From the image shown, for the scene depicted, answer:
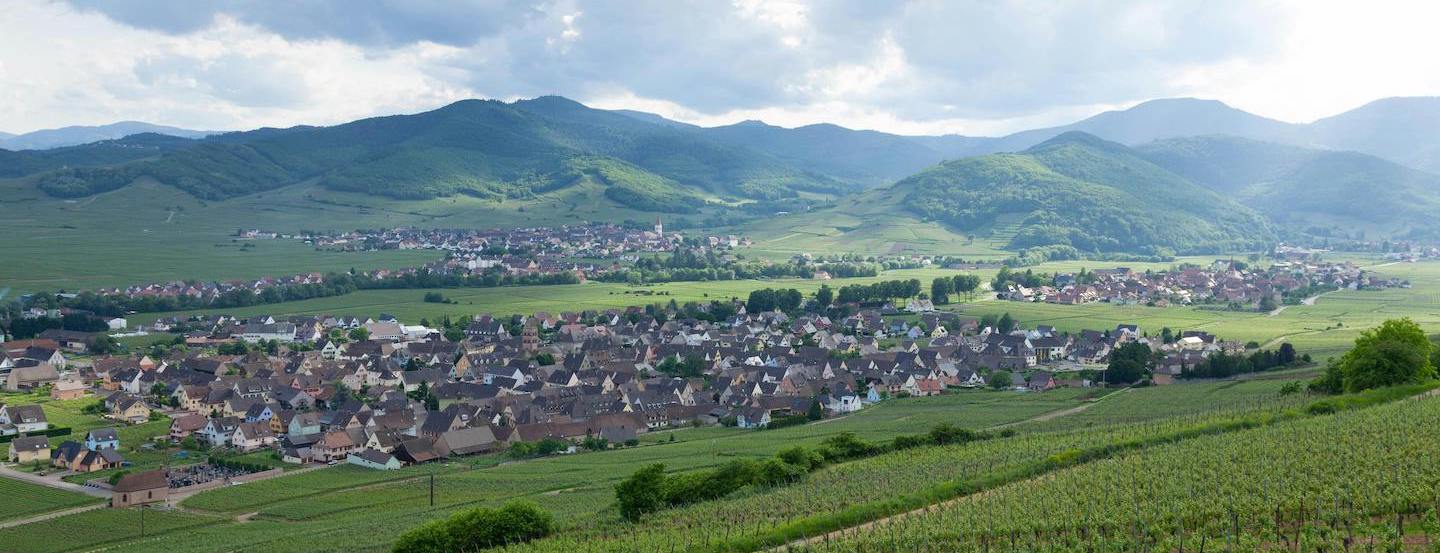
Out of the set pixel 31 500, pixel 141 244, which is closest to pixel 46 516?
pixel 31 500

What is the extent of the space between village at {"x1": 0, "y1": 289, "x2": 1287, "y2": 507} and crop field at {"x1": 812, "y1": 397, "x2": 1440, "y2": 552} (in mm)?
29258

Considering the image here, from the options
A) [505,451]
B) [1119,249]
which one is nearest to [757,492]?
[505,451]

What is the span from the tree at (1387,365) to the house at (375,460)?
4170 centimetres

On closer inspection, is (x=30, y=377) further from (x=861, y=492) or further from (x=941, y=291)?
(x=941, y=291)

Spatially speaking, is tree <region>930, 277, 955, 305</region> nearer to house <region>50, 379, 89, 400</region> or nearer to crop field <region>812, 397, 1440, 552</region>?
house <region>50, 379, 89, 400</region>

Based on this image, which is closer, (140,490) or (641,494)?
(641,494)

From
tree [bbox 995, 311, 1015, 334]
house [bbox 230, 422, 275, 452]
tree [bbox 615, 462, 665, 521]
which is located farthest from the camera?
tree [bbox 995, 311, 1015, 334]

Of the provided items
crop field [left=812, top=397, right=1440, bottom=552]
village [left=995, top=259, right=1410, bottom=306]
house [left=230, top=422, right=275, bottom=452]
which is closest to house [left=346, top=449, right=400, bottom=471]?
house [left=230, top=422, right=275, bottom=452]

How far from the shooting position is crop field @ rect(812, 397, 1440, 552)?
20.3m

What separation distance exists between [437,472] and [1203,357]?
160 ft

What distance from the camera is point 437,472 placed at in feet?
151

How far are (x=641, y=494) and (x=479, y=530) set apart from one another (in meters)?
5.06

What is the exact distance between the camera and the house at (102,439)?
163ft

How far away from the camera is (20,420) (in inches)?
2130
